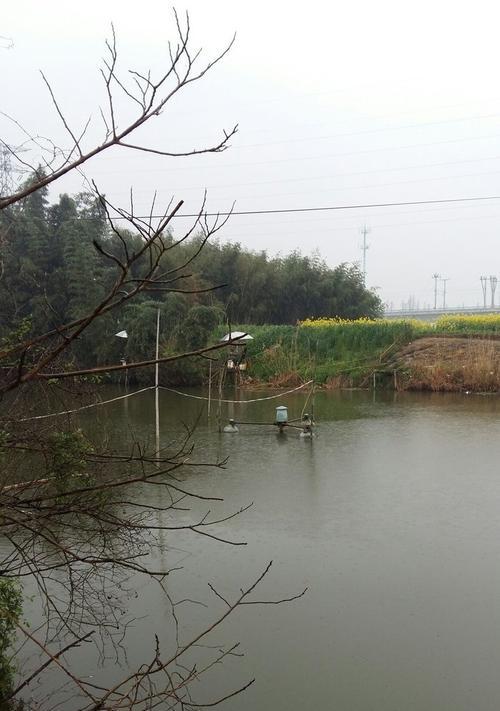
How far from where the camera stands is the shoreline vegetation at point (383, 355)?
35.0ft

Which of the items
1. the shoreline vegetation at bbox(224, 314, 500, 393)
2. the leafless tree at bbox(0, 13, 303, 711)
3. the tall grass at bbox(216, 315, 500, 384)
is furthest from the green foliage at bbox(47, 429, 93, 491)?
the tall grass at bbox(216, 315, 500, 384)

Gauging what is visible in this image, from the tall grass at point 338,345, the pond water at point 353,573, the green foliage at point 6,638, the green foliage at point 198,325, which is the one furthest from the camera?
the green foliage at point 198,325

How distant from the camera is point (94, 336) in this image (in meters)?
13.3

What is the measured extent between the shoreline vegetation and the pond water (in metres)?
4.35

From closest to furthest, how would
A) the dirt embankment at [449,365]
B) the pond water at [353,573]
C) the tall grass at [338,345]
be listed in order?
the pond water at [353,573] → the dirt embankment at [449,365] → the tall grass at [338,345]

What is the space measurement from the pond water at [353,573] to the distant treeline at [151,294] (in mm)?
6459

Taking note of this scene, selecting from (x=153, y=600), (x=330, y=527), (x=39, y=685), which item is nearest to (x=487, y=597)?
(x=330, y=527)

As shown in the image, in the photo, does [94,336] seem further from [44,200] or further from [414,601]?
[414,601]

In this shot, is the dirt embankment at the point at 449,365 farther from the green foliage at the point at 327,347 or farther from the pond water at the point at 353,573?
the pond water at the point at 353,573

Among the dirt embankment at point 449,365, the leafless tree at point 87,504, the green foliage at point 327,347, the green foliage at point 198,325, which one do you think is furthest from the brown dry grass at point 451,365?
the leafless tree at point 87,504

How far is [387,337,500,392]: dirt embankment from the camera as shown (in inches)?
410

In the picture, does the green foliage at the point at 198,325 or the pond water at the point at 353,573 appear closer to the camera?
the pond water at the point at 353,573

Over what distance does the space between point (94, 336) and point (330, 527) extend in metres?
10.1

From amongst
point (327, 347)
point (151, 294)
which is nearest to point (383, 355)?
point (327, 347)
